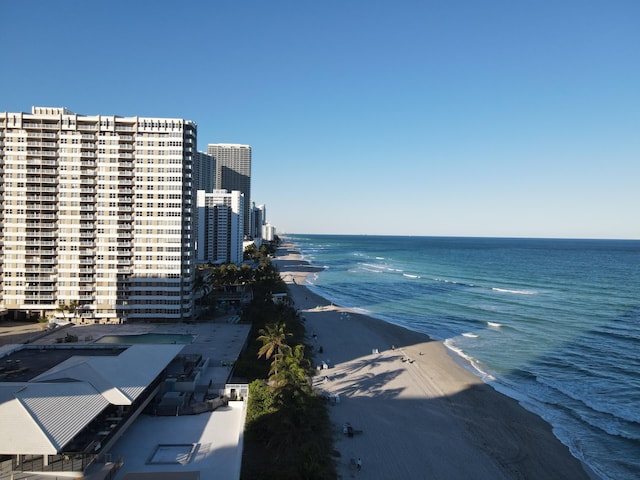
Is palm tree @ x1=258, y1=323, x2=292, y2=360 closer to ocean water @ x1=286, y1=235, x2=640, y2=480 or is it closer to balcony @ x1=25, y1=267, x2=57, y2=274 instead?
ocean water @ x1=286, y1=235, x2=640, y2=480

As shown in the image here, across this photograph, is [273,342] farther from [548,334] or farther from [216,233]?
[216,233]

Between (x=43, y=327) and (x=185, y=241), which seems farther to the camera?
(x=185, y=241)

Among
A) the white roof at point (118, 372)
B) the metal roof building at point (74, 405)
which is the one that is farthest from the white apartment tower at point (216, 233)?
the metal roof building at point (74, 405)

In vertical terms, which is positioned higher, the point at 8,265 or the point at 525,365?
the point at 8,265

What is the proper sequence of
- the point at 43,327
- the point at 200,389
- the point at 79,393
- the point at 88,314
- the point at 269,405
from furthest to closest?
the point at 88,314
the point at 43,327
the point at 200,389
the point at 269,405
the point at 79,393

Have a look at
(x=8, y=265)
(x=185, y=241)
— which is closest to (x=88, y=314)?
(x=8, y=265)

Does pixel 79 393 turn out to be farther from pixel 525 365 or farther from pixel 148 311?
pixel 525 365

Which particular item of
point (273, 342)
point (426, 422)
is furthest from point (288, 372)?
point (426, 422)
